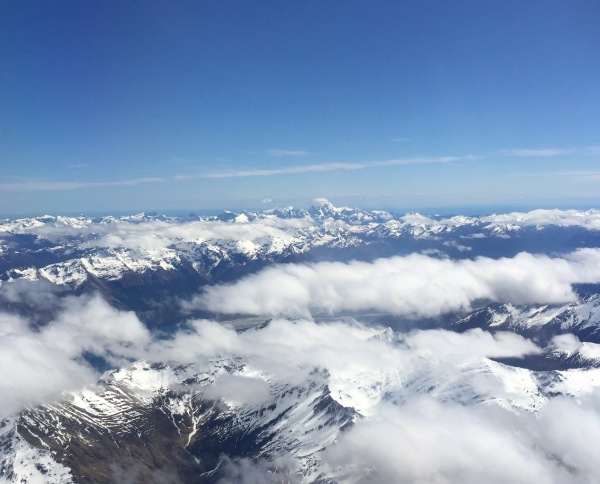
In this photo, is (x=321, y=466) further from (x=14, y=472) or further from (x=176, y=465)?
(x=14, y=472)

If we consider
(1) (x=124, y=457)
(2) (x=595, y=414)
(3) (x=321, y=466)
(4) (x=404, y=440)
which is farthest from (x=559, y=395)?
(1) (x=124, y=457)

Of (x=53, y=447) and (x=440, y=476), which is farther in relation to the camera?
(x=53, y=447)

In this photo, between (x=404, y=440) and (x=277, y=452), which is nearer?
(x=404, y=440)

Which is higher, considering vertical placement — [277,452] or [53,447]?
[53,447]

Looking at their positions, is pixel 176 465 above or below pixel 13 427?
below

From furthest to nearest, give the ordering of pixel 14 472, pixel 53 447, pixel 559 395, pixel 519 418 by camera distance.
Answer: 1. pixel 559 395
2. pixel 519 418
3. pixel 53 447
4. pixel 14 472

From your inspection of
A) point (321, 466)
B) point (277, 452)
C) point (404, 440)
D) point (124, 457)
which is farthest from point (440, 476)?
point (124, 457)

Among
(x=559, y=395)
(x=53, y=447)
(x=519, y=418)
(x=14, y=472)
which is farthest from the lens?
(x=559, y=395)

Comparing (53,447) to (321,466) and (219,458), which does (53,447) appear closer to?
(219,458)

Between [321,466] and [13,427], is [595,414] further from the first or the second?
[13,427]
